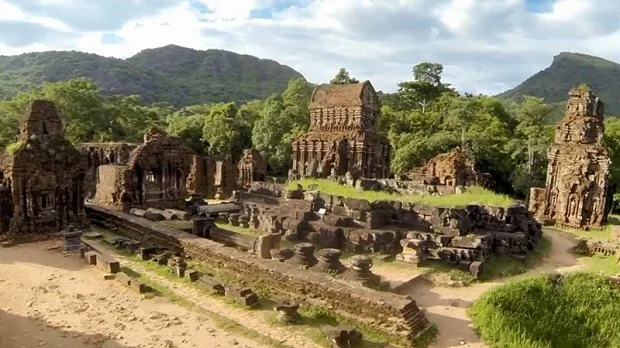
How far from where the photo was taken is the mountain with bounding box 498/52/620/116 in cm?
8100

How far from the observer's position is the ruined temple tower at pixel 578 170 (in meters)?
21.5

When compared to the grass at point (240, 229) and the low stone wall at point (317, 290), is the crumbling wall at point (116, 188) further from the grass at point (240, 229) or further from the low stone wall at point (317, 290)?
the low stone wall at point (317, 290)

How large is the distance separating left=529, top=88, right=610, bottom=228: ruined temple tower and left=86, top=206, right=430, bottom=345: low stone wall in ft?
54.6

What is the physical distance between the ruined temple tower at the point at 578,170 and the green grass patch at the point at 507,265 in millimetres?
7197

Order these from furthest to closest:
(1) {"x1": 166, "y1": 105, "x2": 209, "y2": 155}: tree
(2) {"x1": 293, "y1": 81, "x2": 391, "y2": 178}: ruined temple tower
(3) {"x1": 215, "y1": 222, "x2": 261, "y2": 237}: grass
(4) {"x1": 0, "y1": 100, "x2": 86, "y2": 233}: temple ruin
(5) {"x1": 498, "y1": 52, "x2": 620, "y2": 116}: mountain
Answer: (5) {"x1": 498, "y1": 52, "x2": 620, "y2": 116}: mountain
(1) {"x1": 166, "y1": 105, "x2": 209, "y2": 155}: tree
(2) {"x1": 293, "y1": 81, "x2": 391, "y2": 178}: ruined temple tower
(3) {"x1": 215, "y1": 222, "x2": 261, "y2": 237}: grass
(4) {"x1": 0, "y1": 100, "x2": 86, "y2": 233}: temple ruin

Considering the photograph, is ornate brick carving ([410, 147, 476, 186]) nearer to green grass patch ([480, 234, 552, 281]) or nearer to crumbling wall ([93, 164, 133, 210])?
green grass patch ([480, 234, 552, 281])

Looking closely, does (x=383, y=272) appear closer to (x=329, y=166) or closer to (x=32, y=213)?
(x=32, y=213)

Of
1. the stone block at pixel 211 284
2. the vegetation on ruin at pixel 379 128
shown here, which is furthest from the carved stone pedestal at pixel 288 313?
the vegetation on ruin at pixel 379 128

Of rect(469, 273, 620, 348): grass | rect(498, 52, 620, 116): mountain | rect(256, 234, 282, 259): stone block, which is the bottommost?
rect(469, 273, 620, 348): grass

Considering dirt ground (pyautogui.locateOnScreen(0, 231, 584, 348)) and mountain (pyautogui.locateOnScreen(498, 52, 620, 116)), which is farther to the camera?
mountain (pyautogui.locateOnScreen(498, 52, 620, 116))

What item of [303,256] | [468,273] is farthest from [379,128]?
[303,256]

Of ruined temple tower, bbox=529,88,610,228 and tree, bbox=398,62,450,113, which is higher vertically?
tree, bbox=398,62,450,113

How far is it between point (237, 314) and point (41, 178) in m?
10.8

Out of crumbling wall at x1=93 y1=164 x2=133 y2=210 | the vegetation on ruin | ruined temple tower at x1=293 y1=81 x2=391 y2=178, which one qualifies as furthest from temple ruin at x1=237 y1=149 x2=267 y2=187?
crumbling wall at x1=93 y1=164 x2=133 y2=210
